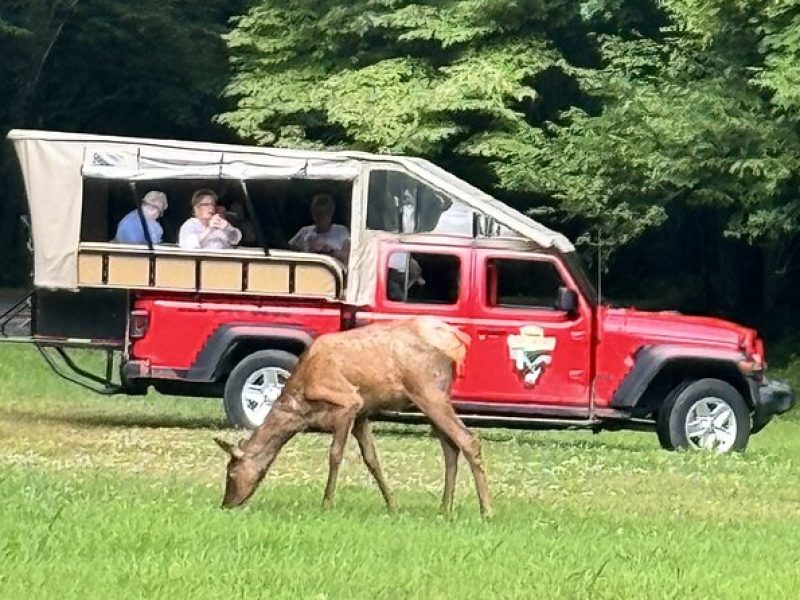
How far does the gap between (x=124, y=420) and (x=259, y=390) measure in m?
2.24

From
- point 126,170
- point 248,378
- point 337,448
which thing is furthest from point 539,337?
point 337,448

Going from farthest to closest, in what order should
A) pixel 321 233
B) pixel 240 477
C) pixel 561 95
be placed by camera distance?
pixel 561 95 → pixel 321 233 → pixel 240 477

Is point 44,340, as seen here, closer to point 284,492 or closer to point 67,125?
point 284,492

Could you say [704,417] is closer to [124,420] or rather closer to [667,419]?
[667,419]

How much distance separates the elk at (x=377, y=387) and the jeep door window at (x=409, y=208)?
5.72m

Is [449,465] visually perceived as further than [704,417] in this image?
No

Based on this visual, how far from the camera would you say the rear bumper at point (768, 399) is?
17.2 metres

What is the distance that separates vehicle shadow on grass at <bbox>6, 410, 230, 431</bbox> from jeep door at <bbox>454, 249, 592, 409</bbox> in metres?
2.74

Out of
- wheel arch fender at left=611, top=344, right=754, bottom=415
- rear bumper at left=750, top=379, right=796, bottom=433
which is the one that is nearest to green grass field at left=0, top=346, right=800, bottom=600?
rear bumper at left=750, top=379, right=796, bottom=433

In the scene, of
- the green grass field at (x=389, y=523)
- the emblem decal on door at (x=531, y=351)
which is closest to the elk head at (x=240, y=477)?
the green grass field at (x=389, y=523)

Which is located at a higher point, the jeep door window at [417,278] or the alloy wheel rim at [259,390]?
the jeep door window at [417,278]

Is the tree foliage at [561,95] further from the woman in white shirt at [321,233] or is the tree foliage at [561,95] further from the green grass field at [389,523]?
the woman in white shirt at [321,233]

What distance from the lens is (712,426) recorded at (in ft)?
56.9

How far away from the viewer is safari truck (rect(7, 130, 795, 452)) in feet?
55.5
